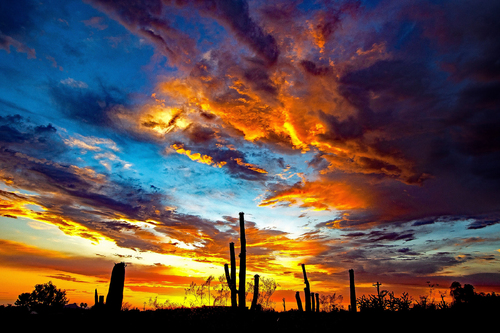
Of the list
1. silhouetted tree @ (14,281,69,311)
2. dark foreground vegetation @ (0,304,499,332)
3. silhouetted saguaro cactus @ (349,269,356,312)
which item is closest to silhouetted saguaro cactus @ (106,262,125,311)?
dark foreground vegetation @ (0,304,499,332)

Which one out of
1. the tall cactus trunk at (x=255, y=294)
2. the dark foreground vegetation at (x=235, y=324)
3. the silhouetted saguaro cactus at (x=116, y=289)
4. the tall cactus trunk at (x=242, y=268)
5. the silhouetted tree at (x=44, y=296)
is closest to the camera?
the silhouetted saguaro cactus at (x=116, y=289)

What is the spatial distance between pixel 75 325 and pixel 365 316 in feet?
46.8

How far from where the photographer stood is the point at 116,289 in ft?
30.8

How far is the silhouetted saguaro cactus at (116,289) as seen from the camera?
30.1 ft

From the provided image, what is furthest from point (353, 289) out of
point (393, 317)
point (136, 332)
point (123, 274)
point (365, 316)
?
point (123, 274)

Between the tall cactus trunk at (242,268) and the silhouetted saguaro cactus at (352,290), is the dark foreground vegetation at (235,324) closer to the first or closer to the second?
the tall cactus trunk at (242,268)

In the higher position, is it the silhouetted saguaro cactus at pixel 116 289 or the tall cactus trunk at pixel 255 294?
the silhouetted saguaro cactus at pixel 116 289

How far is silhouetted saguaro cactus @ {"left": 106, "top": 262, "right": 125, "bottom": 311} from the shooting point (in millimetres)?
9172

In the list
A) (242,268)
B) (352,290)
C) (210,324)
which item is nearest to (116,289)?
(210,324)

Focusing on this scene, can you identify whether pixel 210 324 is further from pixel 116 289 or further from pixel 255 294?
pixel 255 294

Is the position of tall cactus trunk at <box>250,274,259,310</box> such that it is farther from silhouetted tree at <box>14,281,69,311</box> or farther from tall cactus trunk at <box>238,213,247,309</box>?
silhouetted tree at <box>14,281,69,311</box>

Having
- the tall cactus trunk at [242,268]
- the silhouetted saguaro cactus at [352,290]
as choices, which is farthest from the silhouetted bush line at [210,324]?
the silhouetted saguaro cactus at [352,290]

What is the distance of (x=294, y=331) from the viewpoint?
1304 centimetres

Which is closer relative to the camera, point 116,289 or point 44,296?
point 116,289
